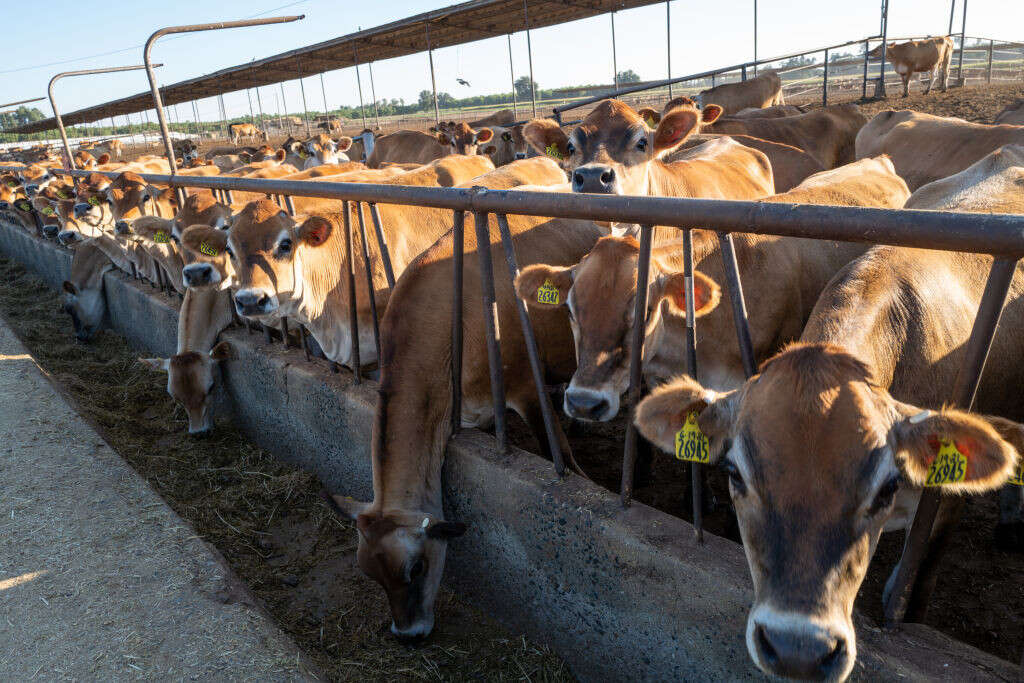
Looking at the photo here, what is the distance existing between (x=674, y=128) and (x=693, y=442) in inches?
132

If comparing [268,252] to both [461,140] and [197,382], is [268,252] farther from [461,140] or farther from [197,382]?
[461,140]

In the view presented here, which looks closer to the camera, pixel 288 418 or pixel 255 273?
pixel 255 273

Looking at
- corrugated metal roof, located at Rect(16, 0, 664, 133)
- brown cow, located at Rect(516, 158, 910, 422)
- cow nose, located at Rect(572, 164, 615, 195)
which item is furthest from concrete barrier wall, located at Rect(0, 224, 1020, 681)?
corrugated metal roof, located at Rect(16, 0, 664, 133)

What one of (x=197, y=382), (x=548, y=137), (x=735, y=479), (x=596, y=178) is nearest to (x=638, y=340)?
(x=735, y=479)

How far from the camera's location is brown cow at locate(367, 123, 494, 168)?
1293cm

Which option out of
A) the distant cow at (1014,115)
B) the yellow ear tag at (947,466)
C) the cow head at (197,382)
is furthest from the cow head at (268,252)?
the distant cow at (1014,115)

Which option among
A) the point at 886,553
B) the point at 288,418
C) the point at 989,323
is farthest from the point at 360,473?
the point at 989,323

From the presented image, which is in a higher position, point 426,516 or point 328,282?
point 328,282

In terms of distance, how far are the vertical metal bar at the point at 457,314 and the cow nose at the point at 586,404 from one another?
689 millimetres

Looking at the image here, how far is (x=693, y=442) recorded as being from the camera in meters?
2.04

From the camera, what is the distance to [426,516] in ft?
10.1

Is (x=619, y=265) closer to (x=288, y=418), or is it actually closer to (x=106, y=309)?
(x=288, y=418)

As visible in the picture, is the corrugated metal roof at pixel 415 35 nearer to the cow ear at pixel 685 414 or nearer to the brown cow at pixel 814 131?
the brown cow at pixel 814 131

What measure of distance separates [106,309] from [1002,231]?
977 cm
